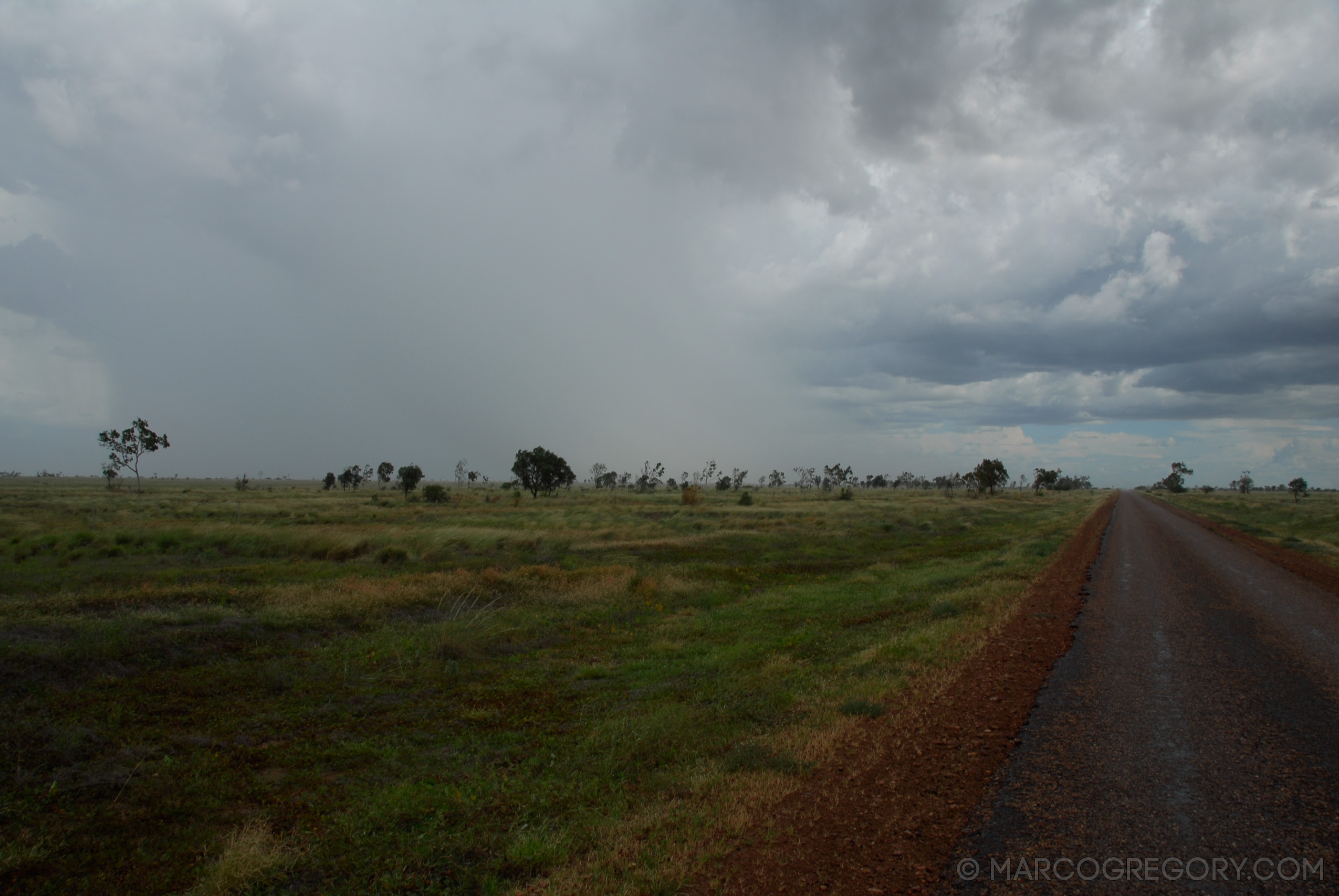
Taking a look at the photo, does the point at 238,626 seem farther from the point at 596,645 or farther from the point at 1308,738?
the point at 1308,738

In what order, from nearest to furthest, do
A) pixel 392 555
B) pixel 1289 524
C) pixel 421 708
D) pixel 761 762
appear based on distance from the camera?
pixel 761 762
pixel 421 708
pixel 392 555
pixel 1289 524

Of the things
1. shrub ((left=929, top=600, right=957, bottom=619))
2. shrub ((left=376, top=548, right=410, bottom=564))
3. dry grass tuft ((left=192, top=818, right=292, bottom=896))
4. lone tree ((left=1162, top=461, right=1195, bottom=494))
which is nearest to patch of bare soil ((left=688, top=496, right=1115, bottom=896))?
dry grass tuft ((left=192, top=818, right=292, bottom=896))

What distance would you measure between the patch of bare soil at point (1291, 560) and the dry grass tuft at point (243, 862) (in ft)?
73.7

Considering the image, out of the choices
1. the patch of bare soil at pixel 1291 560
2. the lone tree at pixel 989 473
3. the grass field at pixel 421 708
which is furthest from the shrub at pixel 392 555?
the lone tree at pixel 989 473

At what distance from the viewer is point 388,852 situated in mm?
5285

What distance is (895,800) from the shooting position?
537 centimetres

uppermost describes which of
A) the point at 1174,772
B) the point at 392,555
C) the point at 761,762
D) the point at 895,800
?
the point at 392,555

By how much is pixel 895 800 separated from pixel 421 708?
6.65 metres

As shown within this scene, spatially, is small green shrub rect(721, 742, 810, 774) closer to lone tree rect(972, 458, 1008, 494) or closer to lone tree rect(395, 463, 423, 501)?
lone tree rect(395, 463, 423, 501)

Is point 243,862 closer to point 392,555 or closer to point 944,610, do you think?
point 944,610

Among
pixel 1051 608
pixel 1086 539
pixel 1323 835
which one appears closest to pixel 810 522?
pixel 1086 539

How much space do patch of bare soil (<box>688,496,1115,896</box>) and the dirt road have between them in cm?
23

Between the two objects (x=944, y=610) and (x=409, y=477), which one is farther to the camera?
(x=409, y=477)

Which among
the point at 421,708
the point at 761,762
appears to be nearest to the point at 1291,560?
the point at 761,762
